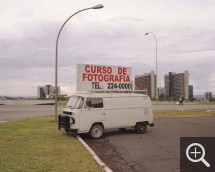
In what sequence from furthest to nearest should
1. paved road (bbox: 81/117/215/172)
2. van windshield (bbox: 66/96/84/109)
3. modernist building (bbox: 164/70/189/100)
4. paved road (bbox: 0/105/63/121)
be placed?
modernist building (bbox: 164/70/189/100)
paved road (bbox: 0/105/63/121)
van windshield (bbox: 66/96/84/109)
paved road (bbox: 81/117/215/172)

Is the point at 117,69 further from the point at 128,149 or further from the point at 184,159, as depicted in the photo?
the point at 184,159

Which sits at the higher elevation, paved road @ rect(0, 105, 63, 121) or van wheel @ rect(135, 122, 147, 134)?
van wheel @ rect(135, 122, 147, 134)

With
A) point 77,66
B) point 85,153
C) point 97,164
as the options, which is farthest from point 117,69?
point 97,164

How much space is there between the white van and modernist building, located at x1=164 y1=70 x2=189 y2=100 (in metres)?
98.0

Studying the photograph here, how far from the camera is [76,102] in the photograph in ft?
38.2

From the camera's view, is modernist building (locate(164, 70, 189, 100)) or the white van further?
modernist building (locate(164, 70, 189, 100))

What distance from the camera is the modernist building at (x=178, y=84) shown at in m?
110

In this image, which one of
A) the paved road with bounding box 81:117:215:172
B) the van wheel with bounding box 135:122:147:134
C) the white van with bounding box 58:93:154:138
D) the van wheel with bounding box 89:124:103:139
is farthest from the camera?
the van wheel with bounding box 135:122:147:134

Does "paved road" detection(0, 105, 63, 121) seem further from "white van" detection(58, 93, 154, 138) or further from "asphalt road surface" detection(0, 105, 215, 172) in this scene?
"asphalt road surface" detection(0, 105, 215, 172)

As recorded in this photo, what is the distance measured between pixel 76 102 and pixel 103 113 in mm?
1366

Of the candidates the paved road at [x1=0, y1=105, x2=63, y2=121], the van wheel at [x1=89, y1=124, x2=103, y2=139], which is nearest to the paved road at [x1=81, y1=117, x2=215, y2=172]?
the van wheel at [x1=89, y1=124, x2=103, y2=139]

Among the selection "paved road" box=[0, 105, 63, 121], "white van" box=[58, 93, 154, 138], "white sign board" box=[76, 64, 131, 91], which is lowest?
"paved road" box=[0, 105, 63, 121]

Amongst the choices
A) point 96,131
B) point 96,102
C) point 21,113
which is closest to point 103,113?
point 96,102

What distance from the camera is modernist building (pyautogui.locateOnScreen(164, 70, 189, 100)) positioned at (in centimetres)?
10969
